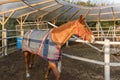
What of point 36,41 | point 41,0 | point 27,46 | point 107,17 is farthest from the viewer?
point 107,17

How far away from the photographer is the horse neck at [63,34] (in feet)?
13.5

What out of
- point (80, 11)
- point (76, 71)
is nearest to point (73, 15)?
point (80, 11)

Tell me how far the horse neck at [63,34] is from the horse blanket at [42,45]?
88 millimetres

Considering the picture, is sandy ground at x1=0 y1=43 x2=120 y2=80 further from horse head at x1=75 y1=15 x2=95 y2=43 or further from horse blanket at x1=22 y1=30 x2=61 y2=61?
horse head at x1=75 y1=15 x2=95 y2=43

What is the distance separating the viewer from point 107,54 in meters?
3.71

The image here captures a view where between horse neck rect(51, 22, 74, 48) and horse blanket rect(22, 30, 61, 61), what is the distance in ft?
0.29

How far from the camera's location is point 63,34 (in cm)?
418

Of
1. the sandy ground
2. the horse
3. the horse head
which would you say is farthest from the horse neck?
the sandy ground

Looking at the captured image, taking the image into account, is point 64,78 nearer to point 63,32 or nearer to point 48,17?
point 63,32

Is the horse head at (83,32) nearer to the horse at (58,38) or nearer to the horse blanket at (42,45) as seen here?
the horse at (58,38)

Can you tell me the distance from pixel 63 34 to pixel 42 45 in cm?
54

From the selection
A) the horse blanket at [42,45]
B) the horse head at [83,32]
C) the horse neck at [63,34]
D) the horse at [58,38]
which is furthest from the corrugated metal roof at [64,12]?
the horse head at [83,32]

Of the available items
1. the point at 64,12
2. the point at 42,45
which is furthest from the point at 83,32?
the point at 64,12

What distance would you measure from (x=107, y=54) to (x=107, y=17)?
1154cm
